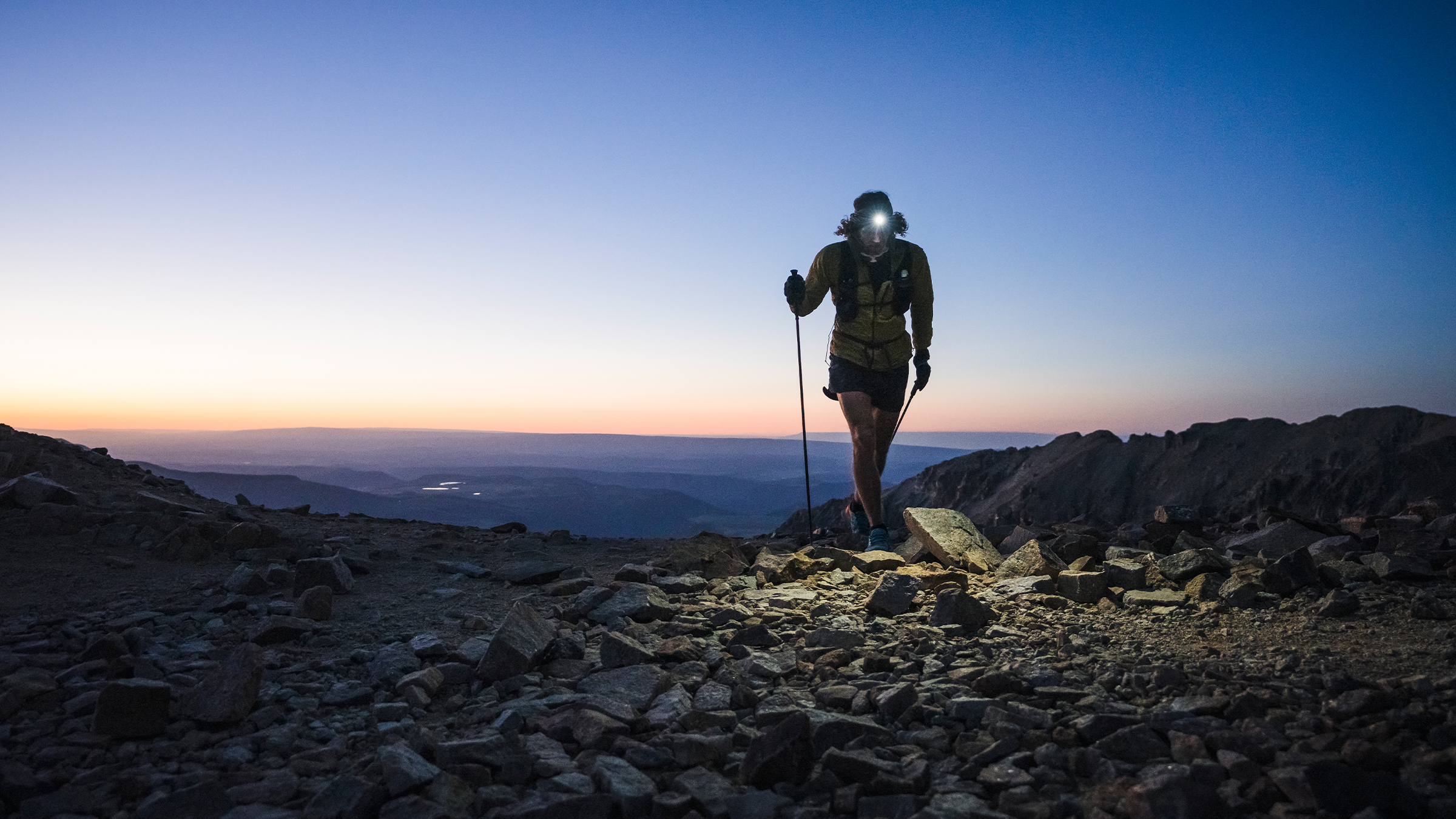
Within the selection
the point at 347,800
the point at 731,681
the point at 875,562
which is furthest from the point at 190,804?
the point at 875,562

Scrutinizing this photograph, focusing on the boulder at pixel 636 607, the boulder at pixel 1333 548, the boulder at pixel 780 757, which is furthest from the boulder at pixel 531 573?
the boulder at pixel 1333 548

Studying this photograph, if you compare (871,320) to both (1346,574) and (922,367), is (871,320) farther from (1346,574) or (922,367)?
(1346,574)

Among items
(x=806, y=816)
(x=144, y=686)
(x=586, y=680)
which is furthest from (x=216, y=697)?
(x=806, y=816)

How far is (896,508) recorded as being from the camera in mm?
23578

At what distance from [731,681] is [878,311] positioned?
159 inches

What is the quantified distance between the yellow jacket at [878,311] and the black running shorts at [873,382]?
0.05 meters

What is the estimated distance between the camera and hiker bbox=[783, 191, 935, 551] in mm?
6188

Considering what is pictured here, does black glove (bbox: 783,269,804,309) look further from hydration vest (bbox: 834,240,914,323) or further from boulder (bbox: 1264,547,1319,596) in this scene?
boulder (bbox: 1264,547,1319,596)

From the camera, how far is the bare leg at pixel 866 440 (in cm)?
618

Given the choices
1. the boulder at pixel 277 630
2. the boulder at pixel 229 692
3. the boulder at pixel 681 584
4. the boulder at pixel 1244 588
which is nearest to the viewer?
the boulder at pixel 229 692

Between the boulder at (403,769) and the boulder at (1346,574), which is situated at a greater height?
the boulder at (1346,574)

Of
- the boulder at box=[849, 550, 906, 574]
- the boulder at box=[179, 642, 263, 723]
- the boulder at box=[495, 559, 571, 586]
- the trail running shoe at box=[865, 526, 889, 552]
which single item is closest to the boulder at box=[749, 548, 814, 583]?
the boulder at box=[849, 550, 906, 574]

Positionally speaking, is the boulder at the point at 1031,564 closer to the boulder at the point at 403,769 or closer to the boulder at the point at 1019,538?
the boulder at the point at 1019,538

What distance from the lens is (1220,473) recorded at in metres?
15.9
